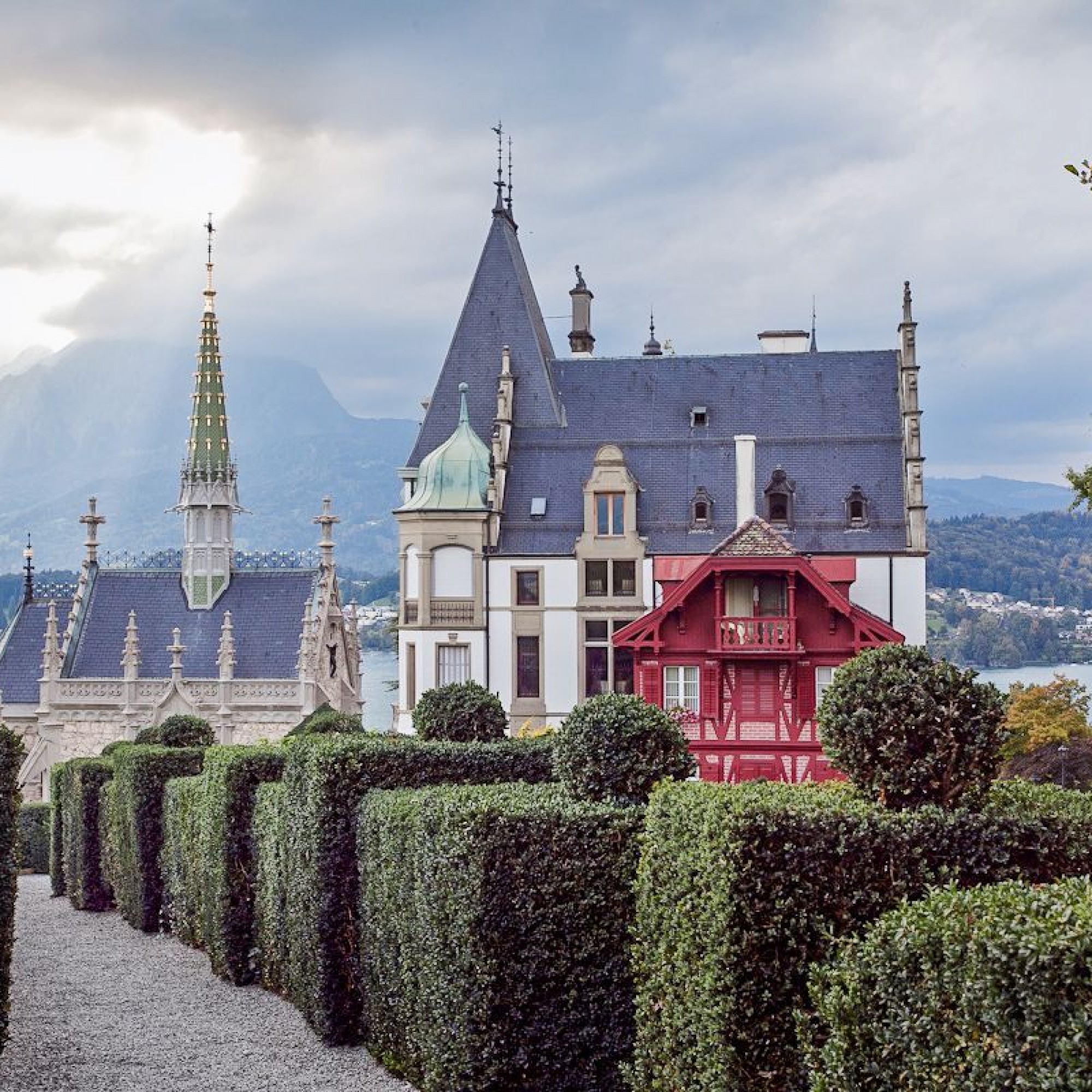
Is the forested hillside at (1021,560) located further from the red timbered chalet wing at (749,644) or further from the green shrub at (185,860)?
the green shrub at (185,860)

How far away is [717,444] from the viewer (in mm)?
62125

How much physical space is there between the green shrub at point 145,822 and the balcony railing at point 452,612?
20259 mm

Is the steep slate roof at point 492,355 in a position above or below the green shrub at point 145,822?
above

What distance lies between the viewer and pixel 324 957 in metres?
25.0

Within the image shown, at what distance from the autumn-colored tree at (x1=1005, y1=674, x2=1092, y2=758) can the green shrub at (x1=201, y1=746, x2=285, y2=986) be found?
25.7 m

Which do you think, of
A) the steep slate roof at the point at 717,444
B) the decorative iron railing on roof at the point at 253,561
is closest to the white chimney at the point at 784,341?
the steep slate roof at the point at 717,444

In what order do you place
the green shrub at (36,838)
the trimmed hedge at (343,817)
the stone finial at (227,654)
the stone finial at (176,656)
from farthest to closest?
the stone finial at (176,656) < the stone finial at (227,654) < the green shrub at (36,838) < the trimmed hedge at (343,817)

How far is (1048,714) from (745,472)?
42.6ft

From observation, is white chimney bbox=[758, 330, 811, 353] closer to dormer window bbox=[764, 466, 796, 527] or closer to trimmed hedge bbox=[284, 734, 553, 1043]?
dormer window bbox=[764, 466, 796, 527]

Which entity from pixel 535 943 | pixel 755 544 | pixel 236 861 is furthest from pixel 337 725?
pixel 535 943

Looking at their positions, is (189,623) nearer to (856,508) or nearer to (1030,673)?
(856,508)

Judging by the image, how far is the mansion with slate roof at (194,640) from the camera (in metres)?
70.2

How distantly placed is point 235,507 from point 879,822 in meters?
63.4

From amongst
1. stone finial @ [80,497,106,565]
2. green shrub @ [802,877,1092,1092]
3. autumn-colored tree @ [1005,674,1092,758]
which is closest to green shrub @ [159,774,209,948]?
green shrub @ [802,877,1092,1092]
